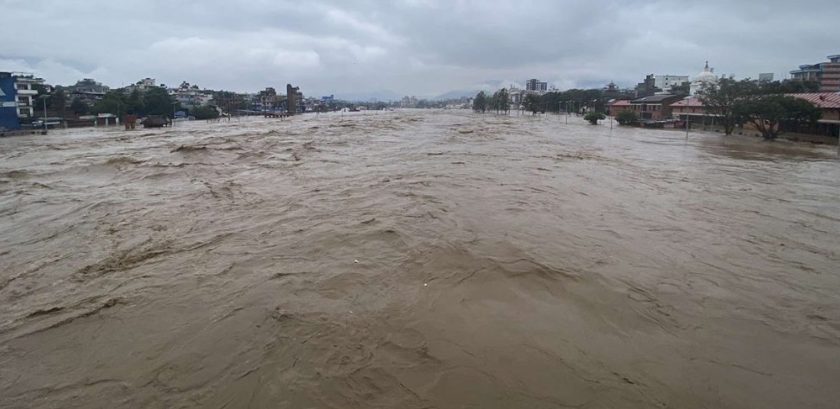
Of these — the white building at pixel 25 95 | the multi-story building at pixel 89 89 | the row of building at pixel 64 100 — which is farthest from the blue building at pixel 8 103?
the multi-story building at pixel 89 89

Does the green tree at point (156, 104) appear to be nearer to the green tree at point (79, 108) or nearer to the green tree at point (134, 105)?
the green tree at point (134, 105)

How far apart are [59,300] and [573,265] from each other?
559 centimetres

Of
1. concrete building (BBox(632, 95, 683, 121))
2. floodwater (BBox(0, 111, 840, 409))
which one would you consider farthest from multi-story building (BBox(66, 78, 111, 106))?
concrete building (BBox(632, 95, 683, 121))

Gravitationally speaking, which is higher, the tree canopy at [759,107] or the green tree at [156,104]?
the green tree at [156,104]

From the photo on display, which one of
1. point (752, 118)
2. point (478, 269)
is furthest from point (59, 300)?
point (752, 118)

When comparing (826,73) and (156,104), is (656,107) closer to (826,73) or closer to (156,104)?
(826,73)

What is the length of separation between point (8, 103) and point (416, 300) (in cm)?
4397

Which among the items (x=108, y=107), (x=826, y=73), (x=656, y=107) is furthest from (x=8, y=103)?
(x=826, y=73)

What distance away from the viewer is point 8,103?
3375 centimetres

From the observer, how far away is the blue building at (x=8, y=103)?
111ft

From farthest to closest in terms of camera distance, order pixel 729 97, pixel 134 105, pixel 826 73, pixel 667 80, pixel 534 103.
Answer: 1. pixel 667 80
2. pixel 534 103
3. pixel 826 73
4. pixel 134 105
5. pixel 729 97

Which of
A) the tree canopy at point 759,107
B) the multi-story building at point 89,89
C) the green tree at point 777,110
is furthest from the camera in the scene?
the multi-story building at point 89,89

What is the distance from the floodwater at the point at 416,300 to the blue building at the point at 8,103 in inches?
1323

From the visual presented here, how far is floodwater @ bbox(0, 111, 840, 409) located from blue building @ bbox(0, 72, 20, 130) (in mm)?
33596
